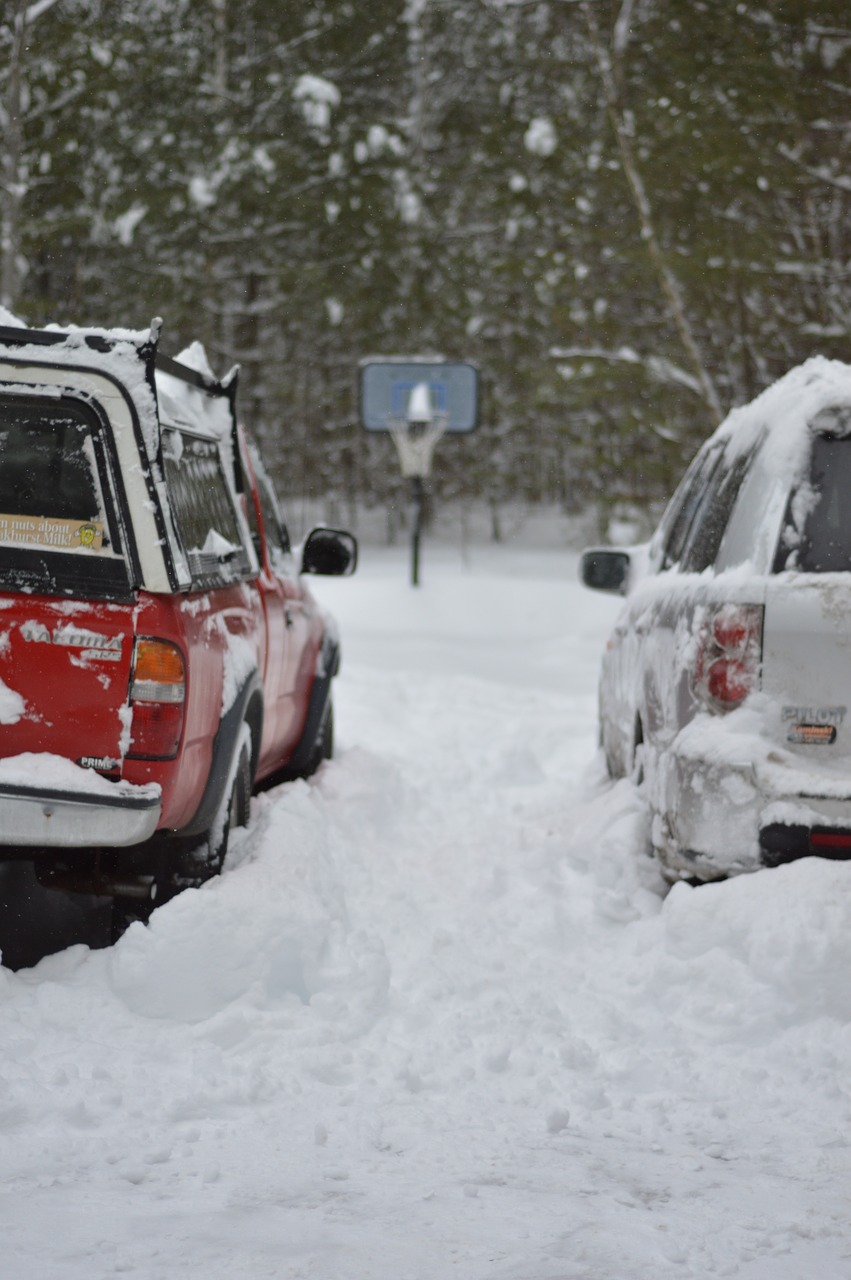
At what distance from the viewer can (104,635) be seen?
4.12m

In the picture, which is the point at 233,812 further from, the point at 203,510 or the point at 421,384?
the point at 421,384

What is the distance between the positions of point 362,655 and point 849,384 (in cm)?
1096

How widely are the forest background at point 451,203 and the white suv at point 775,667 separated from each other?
1332 centimetres

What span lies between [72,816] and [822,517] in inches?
102

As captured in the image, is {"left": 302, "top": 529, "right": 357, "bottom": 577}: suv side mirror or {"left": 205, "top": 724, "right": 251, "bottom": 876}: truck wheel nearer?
{"left": 205, "top": 724, "right": 251, "bottom": 876}: truck wheel

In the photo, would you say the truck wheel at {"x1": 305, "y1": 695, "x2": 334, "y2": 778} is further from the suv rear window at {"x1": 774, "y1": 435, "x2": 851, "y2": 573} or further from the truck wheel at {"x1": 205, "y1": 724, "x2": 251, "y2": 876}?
the suv rear window at {"x1": 774, "y1": 435, "x2": 851, "y2": 573}

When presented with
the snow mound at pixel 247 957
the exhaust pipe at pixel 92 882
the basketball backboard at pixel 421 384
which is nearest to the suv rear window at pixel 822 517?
the snow mound at pixel 247 957

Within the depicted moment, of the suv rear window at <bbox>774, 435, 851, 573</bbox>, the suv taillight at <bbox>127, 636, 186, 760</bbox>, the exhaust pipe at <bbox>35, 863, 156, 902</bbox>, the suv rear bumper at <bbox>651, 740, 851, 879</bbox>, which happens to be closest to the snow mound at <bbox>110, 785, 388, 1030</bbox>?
the exhaust pipe at <bbox>35, 863, 156, 902</bbox>

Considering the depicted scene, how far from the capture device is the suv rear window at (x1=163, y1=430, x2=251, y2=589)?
4676mm

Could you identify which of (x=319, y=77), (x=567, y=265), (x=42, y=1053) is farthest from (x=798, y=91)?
(x=42, y=1053)

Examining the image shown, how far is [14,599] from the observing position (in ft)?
13.6

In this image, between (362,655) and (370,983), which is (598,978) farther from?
(362,655)

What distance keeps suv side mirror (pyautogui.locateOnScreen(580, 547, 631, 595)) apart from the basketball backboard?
584 inches

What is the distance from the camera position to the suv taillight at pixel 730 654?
4.46 metres
